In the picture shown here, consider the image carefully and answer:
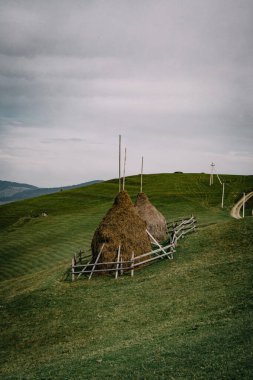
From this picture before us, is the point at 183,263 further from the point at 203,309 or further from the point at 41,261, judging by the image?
the point at 41,261

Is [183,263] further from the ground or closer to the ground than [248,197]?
closer to the ground

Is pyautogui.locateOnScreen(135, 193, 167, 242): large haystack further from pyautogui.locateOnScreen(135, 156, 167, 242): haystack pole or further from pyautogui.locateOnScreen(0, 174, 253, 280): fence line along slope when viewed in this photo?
pyautogui.locateOnScreen(0, 174, 253, 280): fence line along slope

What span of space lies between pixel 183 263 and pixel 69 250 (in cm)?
1825

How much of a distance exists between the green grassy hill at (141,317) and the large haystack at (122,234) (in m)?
1.68

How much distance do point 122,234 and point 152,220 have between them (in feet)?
29.6

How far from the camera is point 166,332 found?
1455 cm

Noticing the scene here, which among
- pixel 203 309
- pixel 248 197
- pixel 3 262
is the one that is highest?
pixel 248 197

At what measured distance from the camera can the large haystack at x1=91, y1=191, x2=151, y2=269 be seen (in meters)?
25.9

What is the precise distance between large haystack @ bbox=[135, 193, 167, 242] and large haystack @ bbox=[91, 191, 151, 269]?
22.1ft

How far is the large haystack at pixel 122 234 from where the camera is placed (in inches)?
1019

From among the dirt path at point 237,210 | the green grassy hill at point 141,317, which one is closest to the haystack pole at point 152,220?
the green grassy hill at point 141,317

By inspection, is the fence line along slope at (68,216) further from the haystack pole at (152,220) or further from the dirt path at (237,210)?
the haystack pole at (152,220)

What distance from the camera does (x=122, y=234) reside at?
2638 centimetres

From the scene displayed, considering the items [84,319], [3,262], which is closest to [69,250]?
[3,262]
